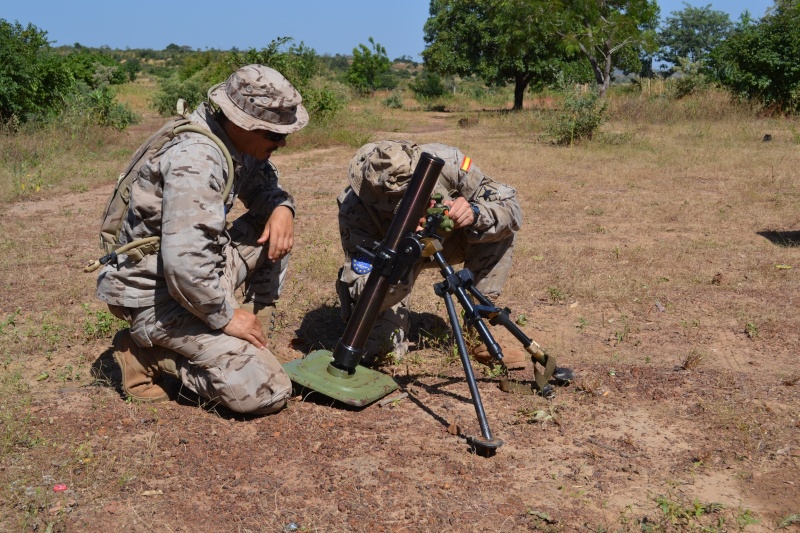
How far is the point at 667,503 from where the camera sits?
2725mm

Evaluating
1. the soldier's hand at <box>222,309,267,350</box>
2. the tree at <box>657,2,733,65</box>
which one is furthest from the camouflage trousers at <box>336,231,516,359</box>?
the tree at <box>657,2,733,65</box>

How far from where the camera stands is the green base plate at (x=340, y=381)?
350cm

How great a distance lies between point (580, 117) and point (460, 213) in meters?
9.80

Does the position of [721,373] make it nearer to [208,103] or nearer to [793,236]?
[208,103]

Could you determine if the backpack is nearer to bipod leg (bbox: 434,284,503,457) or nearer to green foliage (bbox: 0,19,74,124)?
bipod leg (bbox: 434,284,503,457)

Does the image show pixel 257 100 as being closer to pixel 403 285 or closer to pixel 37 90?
pixel 403 285

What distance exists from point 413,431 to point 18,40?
432 inches

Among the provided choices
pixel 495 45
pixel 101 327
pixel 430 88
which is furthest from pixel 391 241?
pixel 430 88

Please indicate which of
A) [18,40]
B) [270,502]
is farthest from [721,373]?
[18,40]

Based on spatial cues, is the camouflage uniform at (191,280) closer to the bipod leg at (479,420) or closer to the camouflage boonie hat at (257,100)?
the camouflage boonie hat at (257,100)

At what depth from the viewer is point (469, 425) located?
3408 millimetres

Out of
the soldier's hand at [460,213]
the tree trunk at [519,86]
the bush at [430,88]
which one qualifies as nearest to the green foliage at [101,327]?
the soldier's hand at [460,213]

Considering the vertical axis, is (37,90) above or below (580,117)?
above

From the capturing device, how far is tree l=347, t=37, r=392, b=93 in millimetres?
37500
